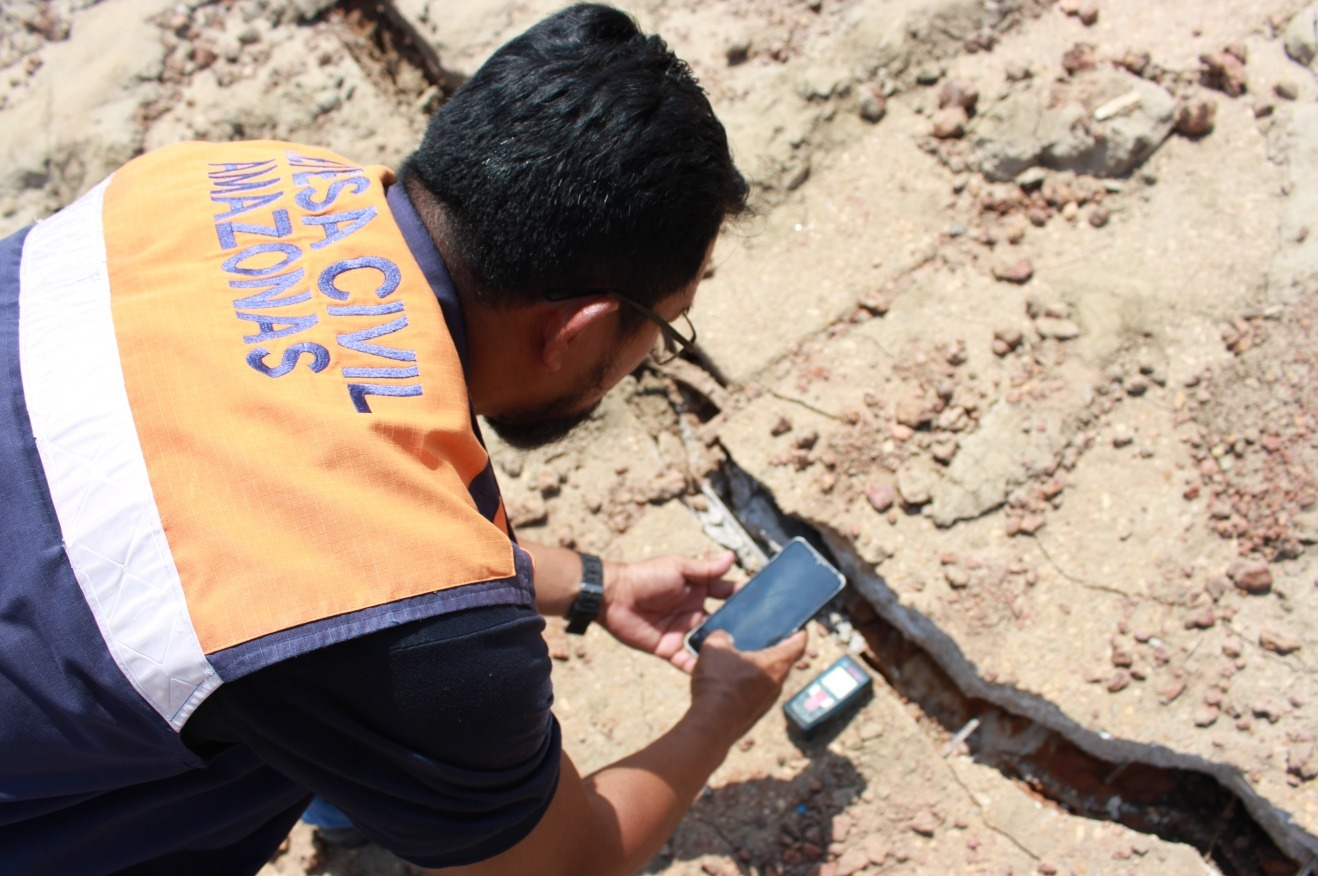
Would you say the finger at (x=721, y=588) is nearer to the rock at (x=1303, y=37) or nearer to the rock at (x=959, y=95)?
the rock at (x=959, y=95)

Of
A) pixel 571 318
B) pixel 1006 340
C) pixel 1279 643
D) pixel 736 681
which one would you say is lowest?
pixel 1279 643

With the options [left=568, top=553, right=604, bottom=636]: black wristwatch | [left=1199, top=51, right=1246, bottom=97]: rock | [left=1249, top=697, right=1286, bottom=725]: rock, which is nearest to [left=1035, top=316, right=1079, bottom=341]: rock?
[left=1199, top=51, right=1246, bottom=97]: rock

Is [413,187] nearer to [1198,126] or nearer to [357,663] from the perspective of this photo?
[357,663]

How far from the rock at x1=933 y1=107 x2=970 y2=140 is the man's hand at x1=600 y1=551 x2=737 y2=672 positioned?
4.55 ft

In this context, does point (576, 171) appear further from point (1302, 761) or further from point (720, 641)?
point (1302, 761)

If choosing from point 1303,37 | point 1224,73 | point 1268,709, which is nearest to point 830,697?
point 1268,709

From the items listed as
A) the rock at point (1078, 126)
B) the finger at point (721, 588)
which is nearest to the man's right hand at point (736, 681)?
the finger at point (721, 588)

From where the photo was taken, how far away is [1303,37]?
8.43ft

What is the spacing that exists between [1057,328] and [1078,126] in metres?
0.57

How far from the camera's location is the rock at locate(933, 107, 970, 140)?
9.02 ft

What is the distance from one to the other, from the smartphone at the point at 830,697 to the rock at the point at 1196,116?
1.64m

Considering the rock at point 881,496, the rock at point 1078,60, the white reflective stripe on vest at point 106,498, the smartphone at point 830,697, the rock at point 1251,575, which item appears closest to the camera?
the white reflective stripe on vest at point 106,498

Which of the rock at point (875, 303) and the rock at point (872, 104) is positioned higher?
the rock at point (872, 104)

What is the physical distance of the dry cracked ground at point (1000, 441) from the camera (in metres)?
2.19
